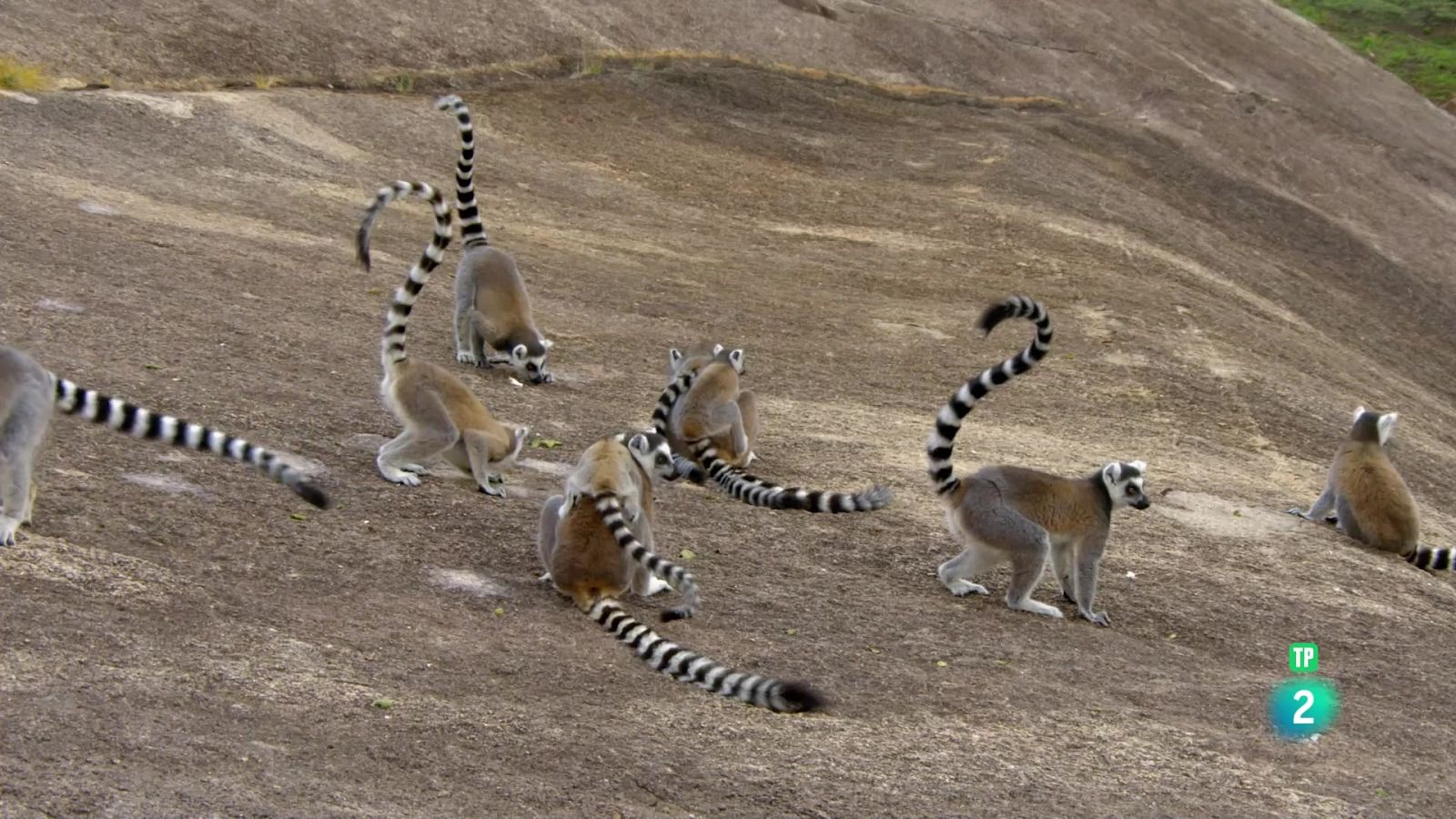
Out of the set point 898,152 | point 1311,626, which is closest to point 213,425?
point 1311,626

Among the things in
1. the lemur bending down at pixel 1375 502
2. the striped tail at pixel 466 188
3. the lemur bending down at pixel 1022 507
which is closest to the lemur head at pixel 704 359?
the striped tail at pixel 466 188

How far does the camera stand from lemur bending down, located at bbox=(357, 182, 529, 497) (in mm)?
9852

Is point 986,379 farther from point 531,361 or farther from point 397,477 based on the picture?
point 531,361

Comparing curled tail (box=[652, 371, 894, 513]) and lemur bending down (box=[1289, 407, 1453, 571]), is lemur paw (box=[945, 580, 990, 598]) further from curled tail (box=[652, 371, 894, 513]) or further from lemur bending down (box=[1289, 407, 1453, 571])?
lemur bending down (box=[1289, 407, 1453, 571])

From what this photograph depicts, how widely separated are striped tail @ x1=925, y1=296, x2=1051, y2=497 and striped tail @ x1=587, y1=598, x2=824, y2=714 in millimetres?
2275

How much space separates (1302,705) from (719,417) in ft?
15.3

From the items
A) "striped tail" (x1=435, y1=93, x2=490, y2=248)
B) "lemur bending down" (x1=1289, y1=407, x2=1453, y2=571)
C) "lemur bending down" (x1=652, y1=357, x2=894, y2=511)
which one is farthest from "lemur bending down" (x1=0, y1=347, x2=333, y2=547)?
"lemur bending down" (x1=1289, y1=407, x2=1453, y2=571)

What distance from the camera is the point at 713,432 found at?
38.3 feet

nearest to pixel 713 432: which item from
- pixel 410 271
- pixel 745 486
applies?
pixel 745 486

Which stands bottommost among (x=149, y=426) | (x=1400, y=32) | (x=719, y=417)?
(x=719, y=417)

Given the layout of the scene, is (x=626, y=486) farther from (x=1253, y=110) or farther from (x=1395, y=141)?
(x=1395, y=141)

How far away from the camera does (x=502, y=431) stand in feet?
33.8

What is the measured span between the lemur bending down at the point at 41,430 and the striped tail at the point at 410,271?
8.23ft

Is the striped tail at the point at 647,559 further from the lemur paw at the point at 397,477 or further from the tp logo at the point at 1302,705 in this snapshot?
the tp logo at the point at 1302,705
